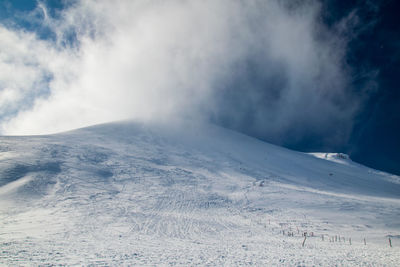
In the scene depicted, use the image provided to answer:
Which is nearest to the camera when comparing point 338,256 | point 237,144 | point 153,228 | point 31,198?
point 338,256

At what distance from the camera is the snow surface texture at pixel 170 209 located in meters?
11.0

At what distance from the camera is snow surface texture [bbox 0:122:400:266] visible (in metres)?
11.0

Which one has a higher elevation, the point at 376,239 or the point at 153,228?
the point at 376,239

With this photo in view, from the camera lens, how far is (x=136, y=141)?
47.9 meters

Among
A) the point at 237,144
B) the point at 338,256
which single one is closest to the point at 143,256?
the point at 338,256

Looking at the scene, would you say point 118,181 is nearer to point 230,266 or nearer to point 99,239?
point 99,239

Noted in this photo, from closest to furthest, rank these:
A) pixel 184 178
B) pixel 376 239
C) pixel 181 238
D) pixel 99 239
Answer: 1. pixel 99 239
2. pixel 181 238
3. pixel 376 239
4. pixel 184 178

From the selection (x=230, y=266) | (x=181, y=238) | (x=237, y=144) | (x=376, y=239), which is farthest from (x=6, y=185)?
(x=237, y=144)

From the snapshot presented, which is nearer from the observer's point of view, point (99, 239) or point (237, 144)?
point (99, 239)

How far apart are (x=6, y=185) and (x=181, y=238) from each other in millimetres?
19703

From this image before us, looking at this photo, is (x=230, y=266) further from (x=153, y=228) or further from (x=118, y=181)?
(x=118, y=181)

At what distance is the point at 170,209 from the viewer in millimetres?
22109

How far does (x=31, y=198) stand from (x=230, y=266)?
803 inches

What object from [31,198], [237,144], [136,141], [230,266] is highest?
[237,144]
